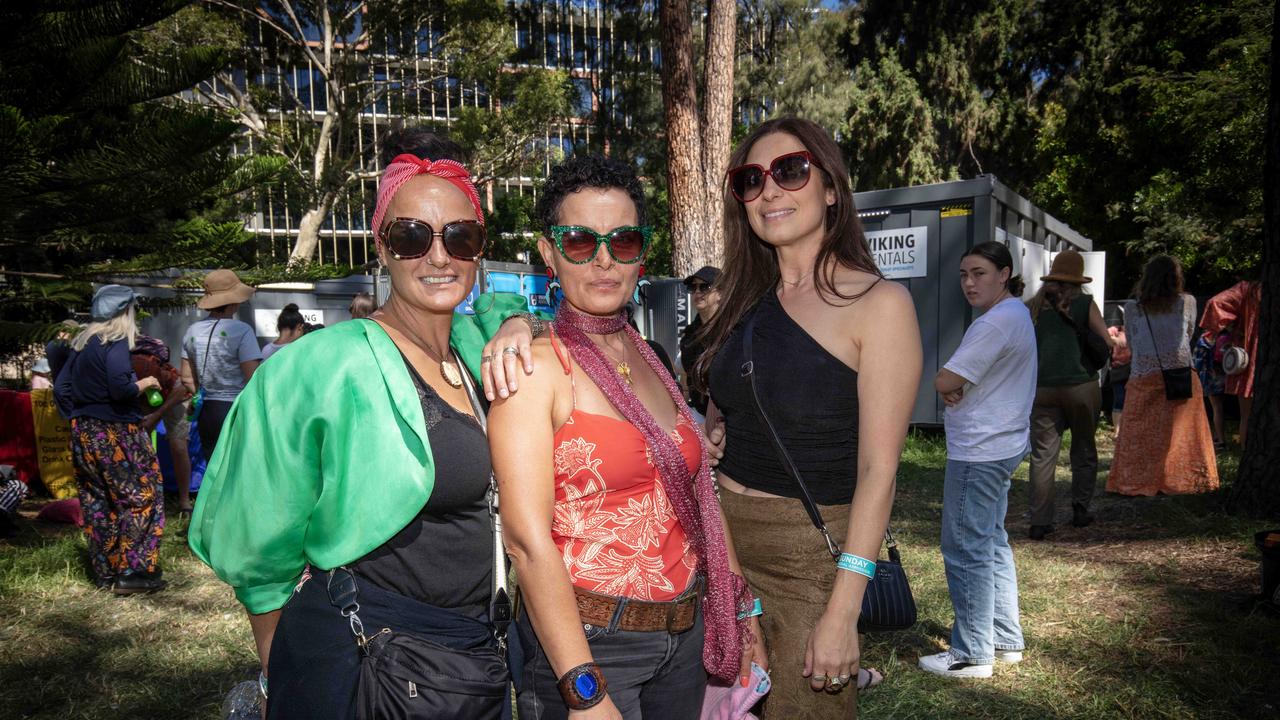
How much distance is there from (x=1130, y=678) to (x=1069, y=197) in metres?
24.1

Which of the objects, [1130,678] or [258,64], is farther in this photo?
[258,64]

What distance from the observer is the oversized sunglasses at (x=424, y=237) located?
2002mm

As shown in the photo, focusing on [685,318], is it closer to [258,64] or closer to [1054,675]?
[1054,675]

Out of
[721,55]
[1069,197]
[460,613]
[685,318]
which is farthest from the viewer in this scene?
[1069,197]

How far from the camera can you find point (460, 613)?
1.84 m

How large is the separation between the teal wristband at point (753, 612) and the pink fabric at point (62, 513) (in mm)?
7834

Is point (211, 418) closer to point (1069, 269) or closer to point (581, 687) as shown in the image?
point (581, 687)

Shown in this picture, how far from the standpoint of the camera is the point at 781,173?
7.01ft

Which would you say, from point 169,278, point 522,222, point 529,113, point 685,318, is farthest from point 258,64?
point 169,278

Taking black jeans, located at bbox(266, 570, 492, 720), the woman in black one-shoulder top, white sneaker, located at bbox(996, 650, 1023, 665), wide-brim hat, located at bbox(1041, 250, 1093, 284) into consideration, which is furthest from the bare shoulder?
wide-brim hat, located at bbox(1041, 250, 1093, 284)

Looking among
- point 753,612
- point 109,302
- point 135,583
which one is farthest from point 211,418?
point 753,612

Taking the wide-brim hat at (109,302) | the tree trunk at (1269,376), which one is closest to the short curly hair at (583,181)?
the wide-brim hat at (109,302)

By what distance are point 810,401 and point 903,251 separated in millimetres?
9122

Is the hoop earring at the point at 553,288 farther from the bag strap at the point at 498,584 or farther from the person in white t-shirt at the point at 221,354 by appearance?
the person in white t-shirt at the point at 221,354
